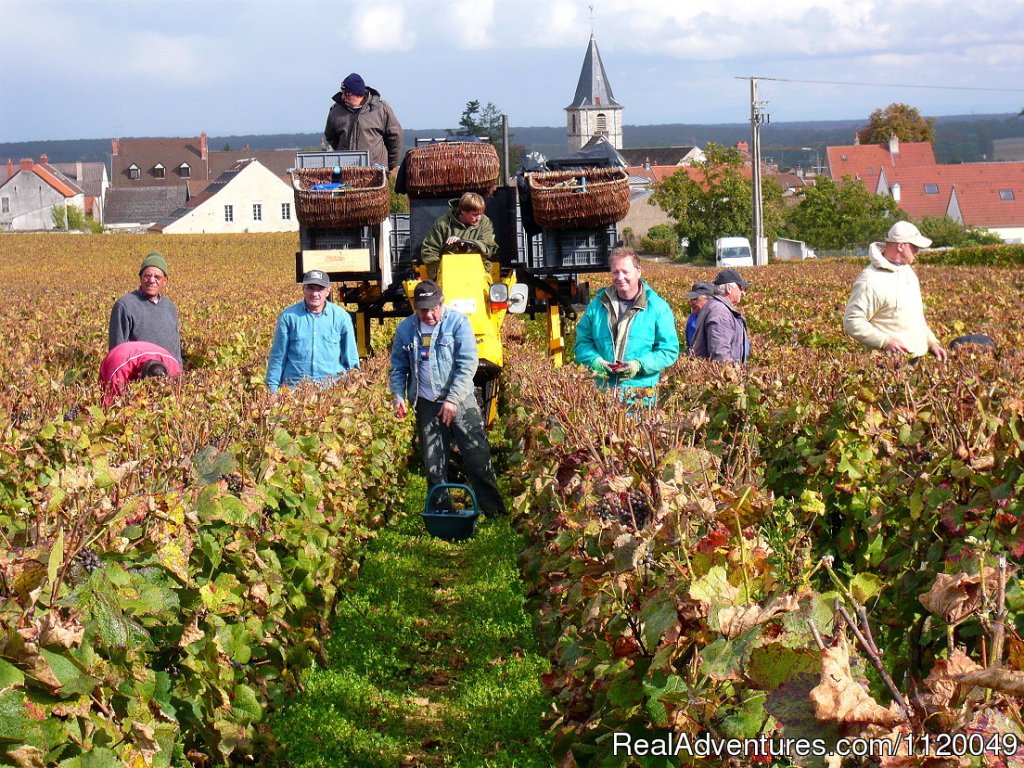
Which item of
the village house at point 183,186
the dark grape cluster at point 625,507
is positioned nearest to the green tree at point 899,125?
the village house at point 183,186

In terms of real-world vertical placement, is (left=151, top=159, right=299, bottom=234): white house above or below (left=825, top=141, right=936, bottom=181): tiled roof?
below

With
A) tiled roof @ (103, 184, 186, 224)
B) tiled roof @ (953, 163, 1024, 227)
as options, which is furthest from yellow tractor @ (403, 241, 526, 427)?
tiled roof @ (103, 184, 186, 224)

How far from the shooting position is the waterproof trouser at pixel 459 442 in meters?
9.52

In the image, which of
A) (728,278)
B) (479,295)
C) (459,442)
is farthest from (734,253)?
(459,442)

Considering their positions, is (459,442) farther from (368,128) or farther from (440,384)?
(368,128)

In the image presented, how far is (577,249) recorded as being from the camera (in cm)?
1133

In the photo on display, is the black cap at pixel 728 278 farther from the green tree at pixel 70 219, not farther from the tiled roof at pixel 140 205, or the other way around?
the tiled roof at pixel 140 205

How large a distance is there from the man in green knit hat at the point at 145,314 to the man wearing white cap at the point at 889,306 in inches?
201

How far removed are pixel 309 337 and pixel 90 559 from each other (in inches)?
232

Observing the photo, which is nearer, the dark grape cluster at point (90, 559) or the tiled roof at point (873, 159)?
the dark grape cluster at point (90, 559)

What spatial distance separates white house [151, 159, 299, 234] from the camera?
99.2 meters

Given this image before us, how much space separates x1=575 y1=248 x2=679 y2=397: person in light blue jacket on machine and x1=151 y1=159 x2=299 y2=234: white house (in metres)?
92.5

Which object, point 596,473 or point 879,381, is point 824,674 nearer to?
point 596,473

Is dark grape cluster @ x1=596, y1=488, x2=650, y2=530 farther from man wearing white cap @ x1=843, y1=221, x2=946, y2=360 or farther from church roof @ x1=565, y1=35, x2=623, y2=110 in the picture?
church roof @ x1=565, y1=35, x2=623, y2=110
